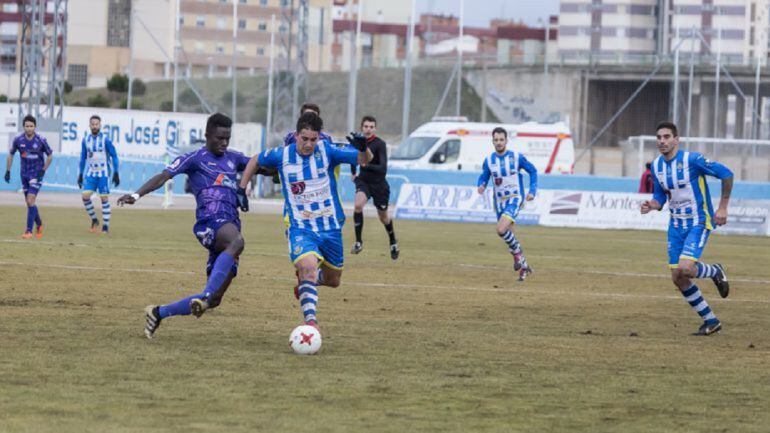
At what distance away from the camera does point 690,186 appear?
48.2ft

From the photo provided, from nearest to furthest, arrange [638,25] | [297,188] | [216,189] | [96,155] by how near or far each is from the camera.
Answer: [297,188] < [216,189] < [96,155] < [638,25]

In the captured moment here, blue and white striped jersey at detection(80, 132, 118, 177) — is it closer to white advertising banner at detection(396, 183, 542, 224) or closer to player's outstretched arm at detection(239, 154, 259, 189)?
white advertising banner at detection(396, 183, 542, 224)

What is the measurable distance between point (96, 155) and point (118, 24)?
259ft

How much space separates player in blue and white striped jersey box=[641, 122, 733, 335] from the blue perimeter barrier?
2597 centimetres

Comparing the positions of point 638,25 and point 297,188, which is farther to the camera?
point 638,25

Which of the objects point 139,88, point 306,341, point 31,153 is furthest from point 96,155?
point 139,88

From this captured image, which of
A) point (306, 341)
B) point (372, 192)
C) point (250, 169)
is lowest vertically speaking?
point (306, 341)

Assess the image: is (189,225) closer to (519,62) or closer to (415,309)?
(415,309)

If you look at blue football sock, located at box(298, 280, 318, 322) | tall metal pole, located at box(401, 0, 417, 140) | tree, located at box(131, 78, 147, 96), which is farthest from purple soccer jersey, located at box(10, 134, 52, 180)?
tree, located at box(131, 78, 147, 96)

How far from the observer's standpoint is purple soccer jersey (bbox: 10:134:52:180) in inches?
1100

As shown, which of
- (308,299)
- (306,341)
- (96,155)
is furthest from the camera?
(96,155)

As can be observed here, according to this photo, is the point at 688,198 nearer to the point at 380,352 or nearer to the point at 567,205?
the point at 380,352

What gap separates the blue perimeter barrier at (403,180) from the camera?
4072 cm

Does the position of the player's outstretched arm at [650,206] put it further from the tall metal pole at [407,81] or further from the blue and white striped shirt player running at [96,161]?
the tall metal pole at [407,81]
